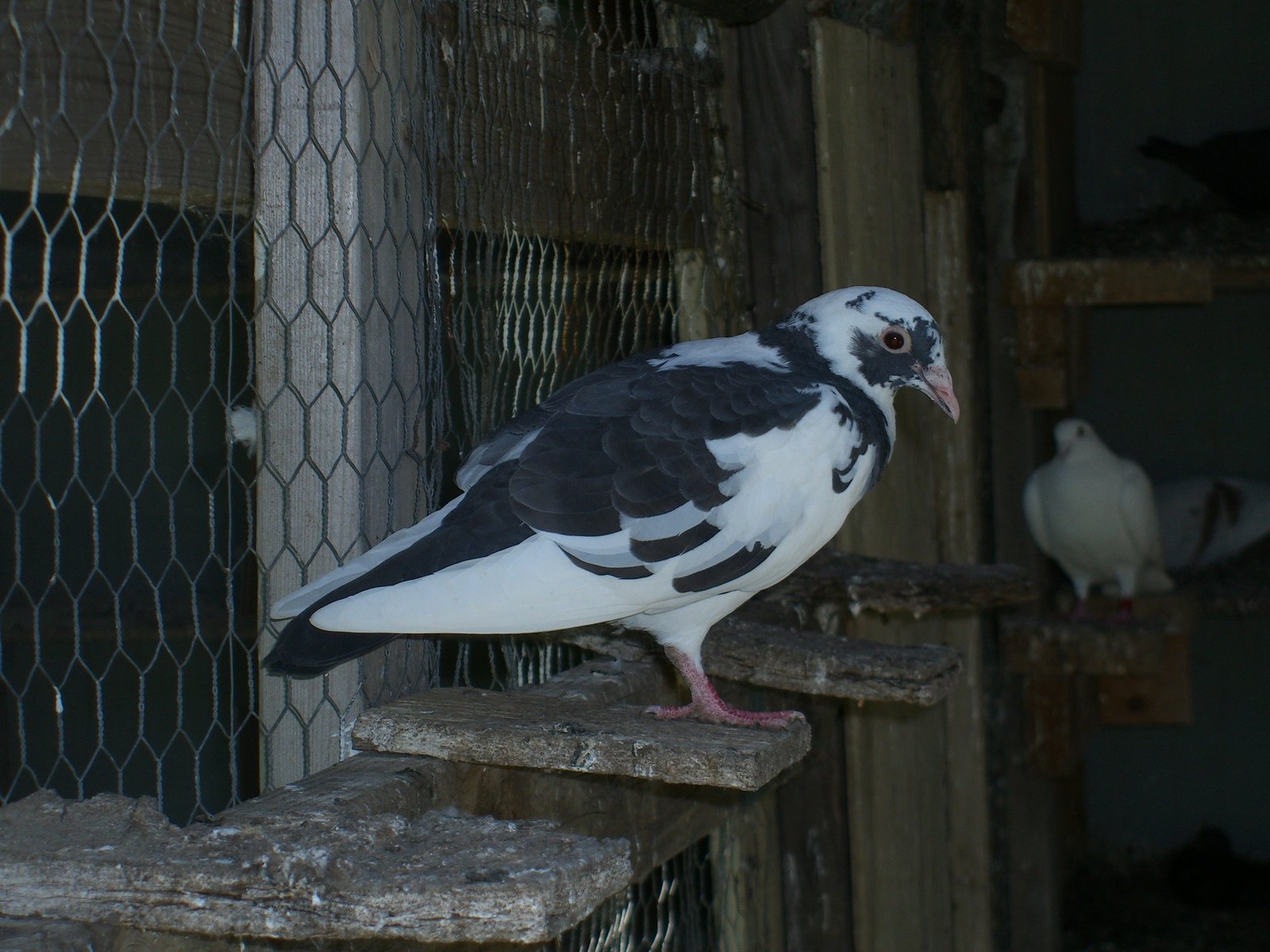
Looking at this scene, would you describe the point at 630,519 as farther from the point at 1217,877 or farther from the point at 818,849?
the point at 1217,877

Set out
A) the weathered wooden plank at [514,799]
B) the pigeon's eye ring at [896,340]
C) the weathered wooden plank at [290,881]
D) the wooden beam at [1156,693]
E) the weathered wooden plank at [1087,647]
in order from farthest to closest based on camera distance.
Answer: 1. the wooden beam at [1156,693]
2. the weathered wooden plank at [1087,647]
3. the pigeon's eye ring at [896,340]
4. the weathered wooden plank at [514,799]
5. the weathered wooden plank at [290,881]

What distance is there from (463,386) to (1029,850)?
250 centimetres

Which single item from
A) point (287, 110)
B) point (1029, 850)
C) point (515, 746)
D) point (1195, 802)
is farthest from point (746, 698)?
point (1195, 802)

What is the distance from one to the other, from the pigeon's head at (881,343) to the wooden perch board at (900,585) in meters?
0.36

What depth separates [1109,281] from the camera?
3.34 meters

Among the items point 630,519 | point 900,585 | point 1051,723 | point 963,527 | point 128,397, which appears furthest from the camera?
point 1051,723

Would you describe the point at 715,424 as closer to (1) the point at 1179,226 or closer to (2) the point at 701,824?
(2) the point at 701,824

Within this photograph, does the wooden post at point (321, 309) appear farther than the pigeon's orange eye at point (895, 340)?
No

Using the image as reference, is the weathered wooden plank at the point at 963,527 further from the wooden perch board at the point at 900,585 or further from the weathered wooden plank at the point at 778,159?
the wooden perch board at the point at 900,585

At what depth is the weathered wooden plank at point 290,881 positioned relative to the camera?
100 centimetres

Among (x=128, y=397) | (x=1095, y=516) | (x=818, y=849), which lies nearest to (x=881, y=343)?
(x=128, y=397)

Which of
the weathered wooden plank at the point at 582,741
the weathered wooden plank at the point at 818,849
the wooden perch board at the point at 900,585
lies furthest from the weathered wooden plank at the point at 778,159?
the weathered wooden plank at the point at 582,741

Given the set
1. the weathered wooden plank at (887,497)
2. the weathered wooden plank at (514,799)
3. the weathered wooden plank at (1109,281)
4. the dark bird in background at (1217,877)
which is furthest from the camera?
the dark bird in background at (1217,877)

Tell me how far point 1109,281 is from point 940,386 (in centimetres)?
172
